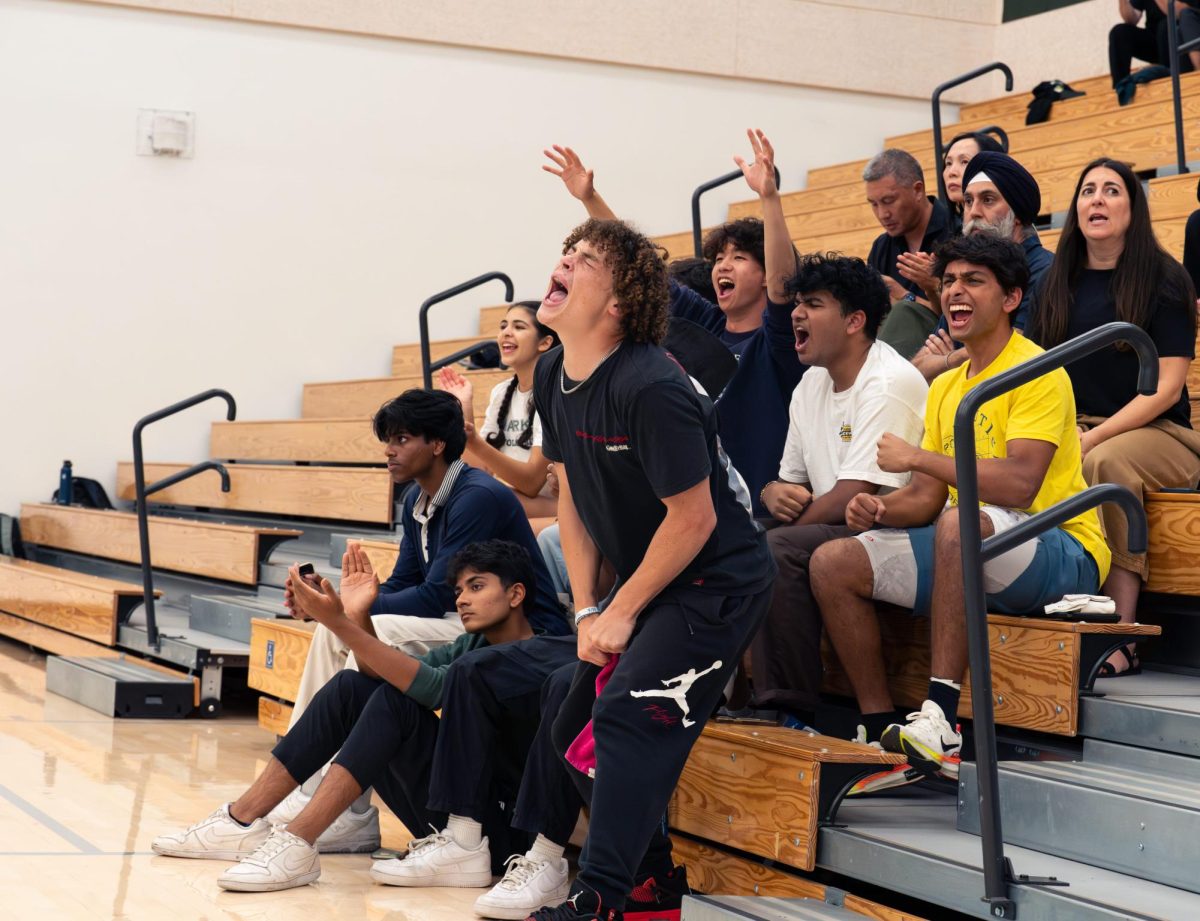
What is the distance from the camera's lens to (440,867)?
11.3 ft

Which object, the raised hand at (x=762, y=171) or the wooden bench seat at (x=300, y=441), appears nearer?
the raised hand at (x=762, y=171)

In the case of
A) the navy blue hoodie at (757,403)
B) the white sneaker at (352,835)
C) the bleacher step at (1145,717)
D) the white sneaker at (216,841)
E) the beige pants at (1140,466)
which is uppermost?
the navy blue hoodie at (757,403)

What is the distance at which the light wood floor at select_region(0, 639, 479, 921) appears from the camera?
3.21 m

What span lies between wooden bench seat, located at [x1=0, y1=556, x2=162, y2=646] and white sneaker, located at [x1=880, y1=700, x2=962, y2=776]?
400 centimetres

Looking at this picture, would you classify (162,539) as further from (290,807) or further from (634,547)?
(634,547)

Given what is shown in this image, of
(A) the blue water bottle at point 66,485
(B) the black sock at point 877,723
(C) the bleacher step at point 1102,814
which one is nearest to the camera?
(C) the bleacher step at point 1102,814

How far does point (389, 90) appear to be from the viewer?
8516 millimetres

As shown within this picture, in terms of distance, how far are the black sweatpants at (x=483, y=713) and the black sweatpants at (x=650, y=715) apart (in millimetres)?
661

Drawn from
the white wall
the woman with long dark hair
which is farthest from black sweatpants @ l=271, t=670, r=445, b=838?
the white wall

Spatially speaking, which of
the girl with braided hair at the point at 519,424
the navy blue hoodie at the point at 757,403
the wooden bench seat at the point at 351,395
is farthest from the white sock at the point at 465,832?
the wooden bench seat at the point at 351,395

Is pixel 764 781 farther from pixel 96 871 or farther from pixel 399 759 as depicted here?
pixel 96 871

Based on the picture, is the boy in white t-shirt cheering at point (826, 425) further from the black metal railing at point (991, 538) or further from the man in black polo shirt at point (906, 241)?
the black metal railing at point (991, 538)

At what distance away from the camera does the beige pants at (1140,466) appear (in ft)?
11.3

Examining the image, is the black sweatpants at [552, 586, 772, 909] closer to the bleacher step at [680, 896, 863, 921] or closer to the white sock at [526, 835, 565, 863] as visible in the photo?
the bleacher step at [680, 896, 863, 921]
